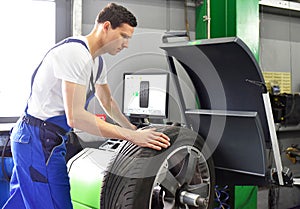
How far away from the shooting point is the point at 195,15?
3896 millimetres

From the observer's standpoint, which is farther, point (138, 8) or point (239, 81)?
point (138, 8)

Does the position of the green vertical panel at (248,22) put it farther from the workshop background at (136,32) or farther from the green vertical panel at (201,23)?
the green vertical panel at (201,23)

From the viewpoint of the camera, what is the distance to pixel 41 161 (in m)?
1.58

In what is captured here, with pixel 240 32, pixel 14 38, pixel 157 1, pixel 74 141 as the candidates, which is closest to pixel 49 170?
pixel 74 141

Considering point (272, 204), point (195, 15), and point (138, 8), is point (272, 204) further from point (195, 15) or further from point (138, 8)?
point (138, 8)

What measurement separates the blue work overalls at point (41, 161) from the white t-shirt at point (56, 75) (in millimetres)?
43

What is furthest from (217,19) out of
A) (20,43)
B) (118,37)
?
(118,37)

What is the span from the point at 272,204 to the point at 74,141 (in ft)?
7.44

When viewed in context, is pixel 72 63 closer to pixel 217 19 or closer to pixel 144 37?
pixel 144 37

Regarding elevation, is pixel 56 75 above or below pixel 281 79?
below

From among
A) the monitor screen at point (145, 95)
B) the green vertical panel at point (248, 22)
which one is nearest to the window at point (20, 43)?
the monitor screen at point (145, 95)

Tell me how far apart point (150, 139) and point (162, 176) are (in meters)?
0.21

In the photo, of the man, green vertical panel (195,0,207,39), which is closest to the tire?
the man

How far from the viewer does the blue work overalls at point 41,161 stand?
1.58 metres
